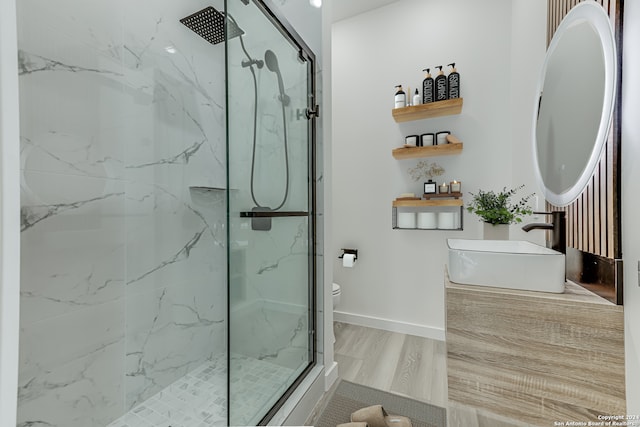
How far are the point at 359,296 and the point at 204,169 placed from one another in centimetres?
177

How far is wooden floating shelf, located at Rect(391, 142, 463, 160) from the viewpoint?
225cm

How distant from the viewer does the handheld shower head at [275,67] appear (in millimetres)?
1208

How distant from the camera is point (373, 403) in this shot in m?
1.55

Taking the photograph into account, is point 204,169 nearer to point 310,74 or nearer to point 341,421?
point 310,74

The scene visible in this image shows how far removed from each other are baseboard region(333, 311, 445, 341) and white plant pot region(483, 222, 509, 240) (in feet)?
2.98

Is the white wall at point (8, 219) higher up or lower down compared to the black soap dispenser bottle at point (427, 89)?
lower down

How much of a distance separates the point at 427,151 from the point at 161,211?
1.95 metres

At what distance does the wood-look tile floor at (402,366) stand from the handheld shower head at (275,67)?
1673 millimetres

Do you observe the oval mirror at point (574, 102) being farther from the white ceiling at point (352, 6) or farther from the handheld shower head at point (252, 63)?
the white ceiling at point (352, 6)

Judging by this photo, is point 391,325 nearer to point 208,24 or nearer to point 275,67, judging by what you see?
point 275,67

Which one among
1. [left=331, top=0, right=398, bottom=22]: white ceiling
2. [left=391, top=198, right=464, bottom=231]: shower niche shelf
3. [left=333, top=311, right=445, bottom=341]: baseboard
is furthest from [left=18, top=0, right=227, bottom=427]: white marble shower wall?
[left=391, top=198, right=464, bottom=231]: shower niche shelf

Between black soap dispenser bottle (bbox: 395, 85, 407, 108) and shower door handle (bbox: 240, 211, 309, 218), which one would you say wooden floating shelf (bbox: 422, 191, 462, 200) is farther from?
shower door handle (bbox: 240, 211, 309, 218)

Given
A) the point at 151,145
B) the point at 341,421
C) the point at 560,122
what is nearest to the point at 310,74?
the point at 151,145

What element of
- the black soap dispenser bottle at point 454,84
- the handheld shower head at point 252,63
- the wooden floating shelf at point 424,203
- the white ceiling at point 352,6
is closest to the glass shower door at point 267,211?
the handheld shower head at point 252,63
